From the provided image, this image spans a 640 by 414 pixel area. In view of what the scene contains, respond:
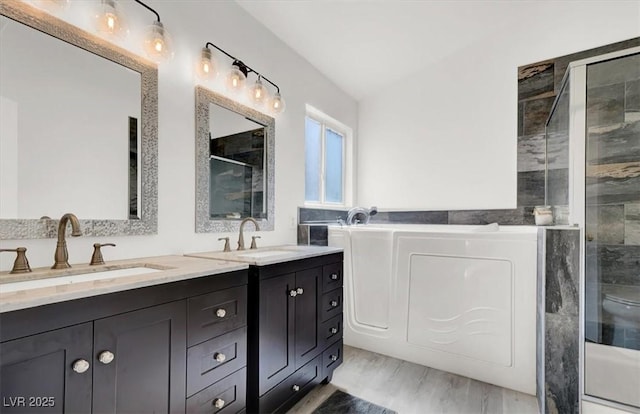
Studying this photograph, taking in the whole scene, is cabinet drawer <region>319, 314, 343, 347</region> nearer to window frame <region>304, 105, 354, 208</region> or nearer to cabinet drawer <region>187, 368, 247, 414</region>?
cabinet drawer <region>187, 368, 247, 414</region>

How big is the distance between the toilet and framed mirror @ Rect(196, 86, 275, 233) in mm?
2540

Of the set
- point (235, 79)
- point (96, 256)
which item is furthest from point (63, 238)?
point (235, 79)

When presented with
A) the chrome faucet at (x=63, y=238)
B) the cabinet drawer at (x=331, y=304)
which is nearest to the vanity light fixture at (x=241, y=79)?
the chrome faucet at (x=63, y=238)

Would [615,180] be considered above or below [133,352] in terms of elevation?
above

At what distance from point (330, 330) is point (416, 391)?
0.67 metres

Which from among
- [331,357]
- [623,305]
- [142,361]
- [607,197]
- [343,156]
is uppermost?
[343,156]

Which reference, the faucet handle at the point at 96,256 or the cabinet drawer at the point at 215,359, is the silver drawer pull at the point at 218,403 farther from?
the faucet handle at the point at 96,256

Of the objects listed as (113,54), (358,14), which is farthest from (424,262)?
(113,54)

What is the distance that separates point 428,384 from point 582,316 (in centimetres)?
102

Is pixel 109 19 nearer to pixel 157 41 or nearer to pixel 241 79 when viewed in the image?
pixel 157 41

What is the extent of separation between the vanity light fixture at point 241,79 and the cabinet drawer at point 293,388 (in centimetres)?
184

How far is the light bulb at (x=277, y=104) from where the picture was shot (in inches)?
95.0

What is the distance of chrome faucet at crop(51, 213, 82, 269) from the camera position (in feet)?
4.10

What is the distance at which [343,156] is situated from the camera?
3.73 m
